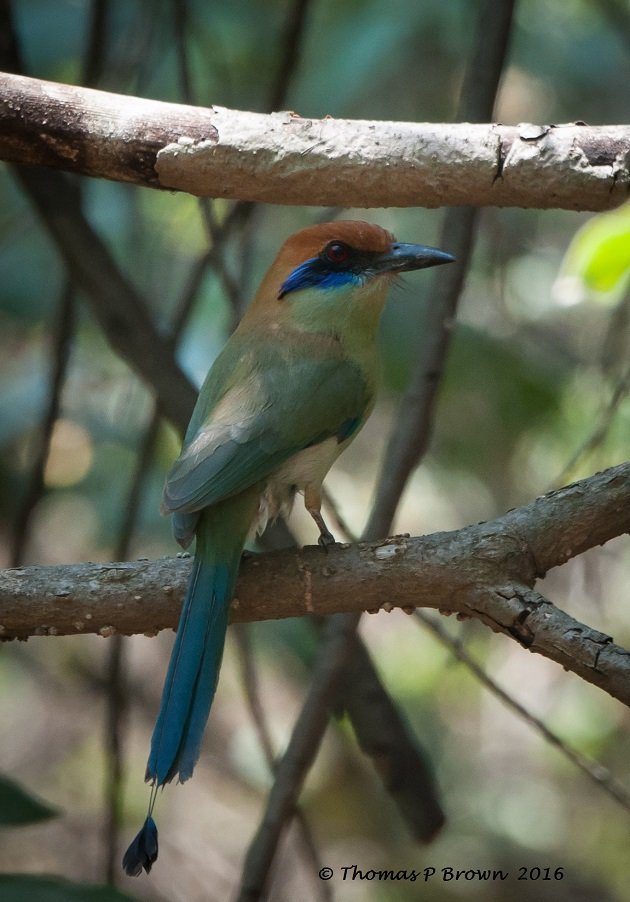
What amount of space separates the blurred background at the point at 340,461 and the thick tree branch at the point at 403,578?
1.43 m

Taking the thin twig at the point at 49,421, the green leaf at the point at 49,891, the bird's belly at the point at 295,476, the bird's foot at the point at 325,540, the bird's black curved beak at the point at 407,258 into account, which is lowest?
the green leaf at the point at 49,891

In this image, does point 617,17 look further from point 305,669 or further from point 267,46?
point 305,669

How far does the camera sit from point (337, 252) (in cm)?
322

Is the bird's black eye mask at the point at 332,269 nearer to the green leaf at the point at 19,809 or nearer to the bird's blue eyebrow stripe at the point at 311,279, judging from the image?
the bird's blue eyebrow stripe at the point at 311,279

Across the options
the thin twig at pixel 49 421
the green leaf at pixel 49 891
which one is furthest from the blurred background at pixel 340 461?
the green leaf at pixel 49 891

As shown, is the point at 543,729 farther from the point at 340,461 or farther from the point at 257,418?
the point at 340,461

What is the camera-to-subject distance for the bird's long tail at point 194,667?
2414 mm

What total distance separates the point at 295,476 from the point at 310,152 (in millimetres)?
864

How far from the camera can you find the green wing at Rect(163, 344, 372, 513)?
2633 mm

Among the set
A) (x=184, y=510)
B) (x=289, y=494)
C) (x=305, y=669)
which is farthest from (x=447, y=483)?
(x=184, y=510)

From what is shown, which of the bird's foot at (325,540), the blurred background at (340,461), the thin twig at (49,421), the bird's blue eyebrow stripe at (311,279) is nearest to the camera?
the bird's foot at (325,540)

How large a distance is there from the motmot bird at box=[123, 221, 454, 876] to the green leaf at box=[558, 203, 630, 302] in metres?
0.90

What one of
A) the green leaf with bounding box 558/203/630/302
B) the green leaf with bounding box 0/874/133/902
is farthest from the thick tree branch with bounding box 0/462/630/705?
the green leaf with bounding box 0/874/133/902

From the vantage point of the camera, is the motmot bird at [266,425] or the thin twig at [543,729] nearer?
the motmot bird at [266,425]
